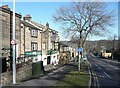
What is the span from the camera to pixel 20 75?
2123cm

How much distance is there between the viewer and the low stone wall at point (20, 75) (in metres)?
17.4

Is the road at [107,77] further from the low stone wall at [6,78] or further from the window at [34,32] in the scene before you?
the window at [34,32]

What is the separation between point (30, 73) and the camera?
81.8ft

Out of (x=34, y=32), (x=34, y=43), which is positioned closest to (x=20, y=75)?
(x=34, y=43)

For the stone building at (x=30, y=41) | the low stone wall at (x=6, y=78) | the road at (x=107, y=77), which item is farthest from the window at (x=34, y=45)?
the low stone wall at (x=6, y=78)

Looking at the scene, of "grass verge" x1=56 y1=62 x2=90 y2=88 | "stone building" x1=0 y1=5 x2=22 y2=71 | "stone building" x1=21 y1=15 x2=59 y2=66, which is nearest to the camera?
"grass verge" x1=56 y1=62 x2=90 y2=88

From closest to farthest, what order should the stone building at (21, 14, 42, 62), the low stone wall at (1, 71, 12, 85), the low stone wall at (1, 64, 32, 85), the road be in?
1. the low stone wall at (1, 71, 12, 85)
2. the low stone wall at (1, 64, 32, 85)
3. the road
4. the stone building at (21, 14, 42, 62)

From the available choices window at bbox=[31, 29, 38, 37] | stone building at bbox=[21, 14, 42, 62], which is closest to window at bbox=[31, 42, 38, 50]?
stone building at bbox=[21, 14, 42, 62]

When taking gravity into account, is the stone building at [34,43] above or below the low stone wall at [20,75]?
above

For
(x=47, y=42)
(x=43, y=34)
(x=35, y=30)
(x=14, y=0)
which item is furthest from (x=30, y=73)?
(x=47, y=42)

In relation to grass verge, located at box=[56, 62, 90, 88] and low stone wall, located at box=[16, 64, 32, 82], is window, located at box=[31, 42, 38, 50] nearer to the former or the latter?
low stone wall, located at box=[16, 64, 32, 82]

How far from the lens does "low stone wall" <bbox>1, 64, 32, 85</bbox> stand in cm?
1742

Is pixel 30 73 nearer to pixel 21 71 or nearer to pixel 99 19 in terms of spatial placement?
pixel 21 71

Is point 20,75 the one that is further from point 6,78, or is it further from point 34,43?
point 34,43
